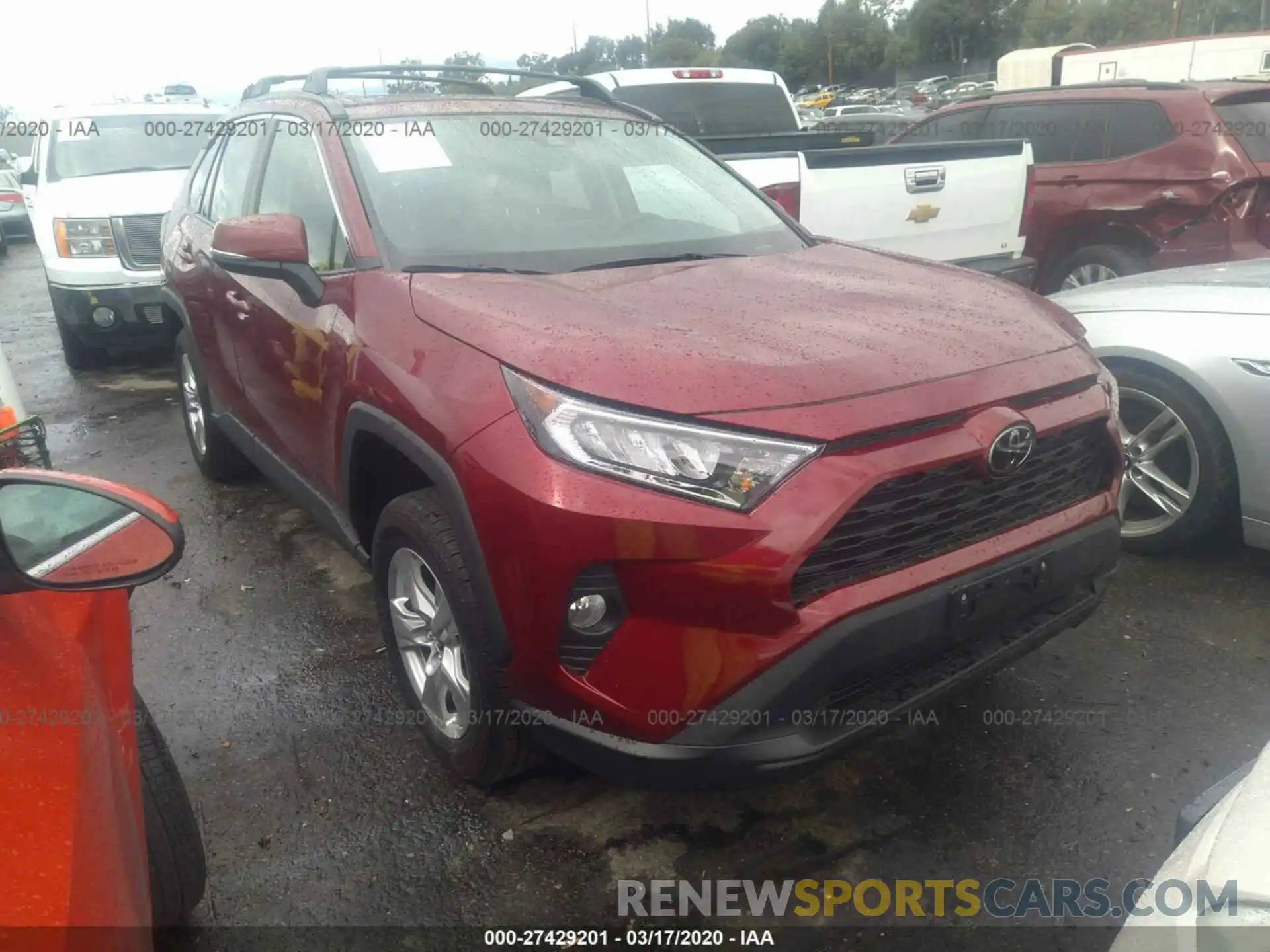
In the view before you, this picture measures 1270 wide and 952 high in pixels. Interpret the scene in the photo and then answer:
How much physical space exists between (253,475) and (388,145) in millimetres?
2574

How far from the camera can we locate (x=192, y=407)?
5000mm

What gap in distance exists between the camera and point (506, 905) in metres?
2.28

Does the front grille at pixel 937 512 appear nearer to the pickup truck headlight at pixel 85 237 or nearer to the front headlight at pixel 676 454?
the front headlight at pixel 676 454

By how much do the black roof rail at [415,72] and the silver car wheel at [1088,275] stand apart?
152 inches

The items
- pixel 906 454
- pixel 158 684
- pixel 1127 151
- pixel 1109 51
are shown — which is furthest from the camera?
pixel 1109 51

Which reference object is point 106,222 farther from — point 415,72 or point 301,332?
point 301,332

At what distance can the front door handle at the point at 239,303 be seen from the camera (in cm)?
348

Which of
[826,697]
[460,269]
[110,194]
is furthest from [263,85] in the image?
[826,697]

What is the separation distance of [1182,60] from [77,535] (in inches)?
940

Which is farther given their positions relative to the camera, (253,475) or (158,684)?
(253,475)

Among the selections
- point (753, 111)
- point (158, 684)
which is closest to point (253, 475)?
point (158, 684)

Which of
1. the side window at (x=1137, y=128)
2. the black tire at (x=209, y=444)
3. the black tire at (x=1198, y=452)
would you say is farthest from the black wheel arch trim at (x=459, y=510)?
the side window at (x=1137, y=128)

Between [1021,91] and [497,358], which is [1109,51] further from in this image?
[497,358]

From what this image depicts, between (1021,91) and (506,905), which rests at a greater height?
(1021,91)
